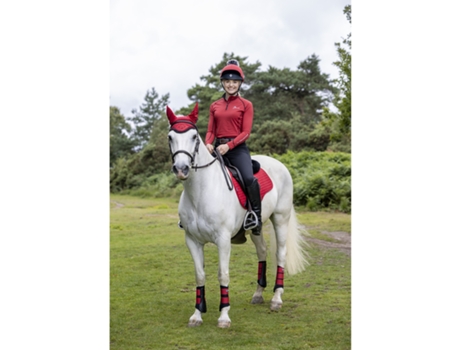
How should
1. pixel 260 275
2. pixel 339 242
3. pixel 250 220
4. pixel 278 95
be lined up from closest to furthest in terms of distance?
pixel 250 220 → pixel 260 275 → pixel 339 242 → pixel 278 95

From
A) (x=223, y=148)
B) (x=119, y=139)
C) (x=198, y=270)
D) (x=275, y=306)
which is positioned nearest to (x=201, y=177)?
(x=223, y=148)

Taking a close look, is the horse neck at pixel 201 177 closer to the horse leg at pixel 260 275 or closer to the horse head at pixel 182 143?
the horse head at pixel 182 143

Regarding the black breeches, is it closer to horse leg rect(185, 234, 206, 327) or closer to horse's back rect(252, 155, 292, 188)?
horse's back rect(252, 155, 292, 188)

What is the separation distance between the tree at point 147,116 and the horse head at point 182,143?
64.8 feet

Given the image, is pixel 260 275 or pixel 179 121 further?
pixel 260 275

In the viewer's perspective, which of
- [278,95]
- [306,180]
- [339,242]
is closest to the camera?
[339,242]

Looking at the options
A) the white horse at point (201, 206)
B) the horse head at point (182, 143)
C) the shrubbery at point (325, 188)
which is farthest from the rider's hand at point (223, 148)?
the shrubbery at point (325, 188)

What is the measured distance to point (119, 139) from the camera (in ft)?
76.6

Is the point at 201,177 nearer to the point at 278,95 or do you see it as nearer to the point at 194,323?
the point at 194,323

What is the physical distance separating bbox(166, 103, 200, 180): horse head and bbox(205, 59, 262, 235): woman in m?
0.65

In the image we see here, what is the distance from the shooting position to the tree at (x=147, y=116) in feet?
78.0

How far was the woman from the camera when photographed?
494cm

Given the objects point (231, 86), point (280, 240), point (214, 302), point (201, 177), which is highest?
point (231, 86)

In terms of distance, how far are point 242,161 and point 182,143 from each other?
106cm
